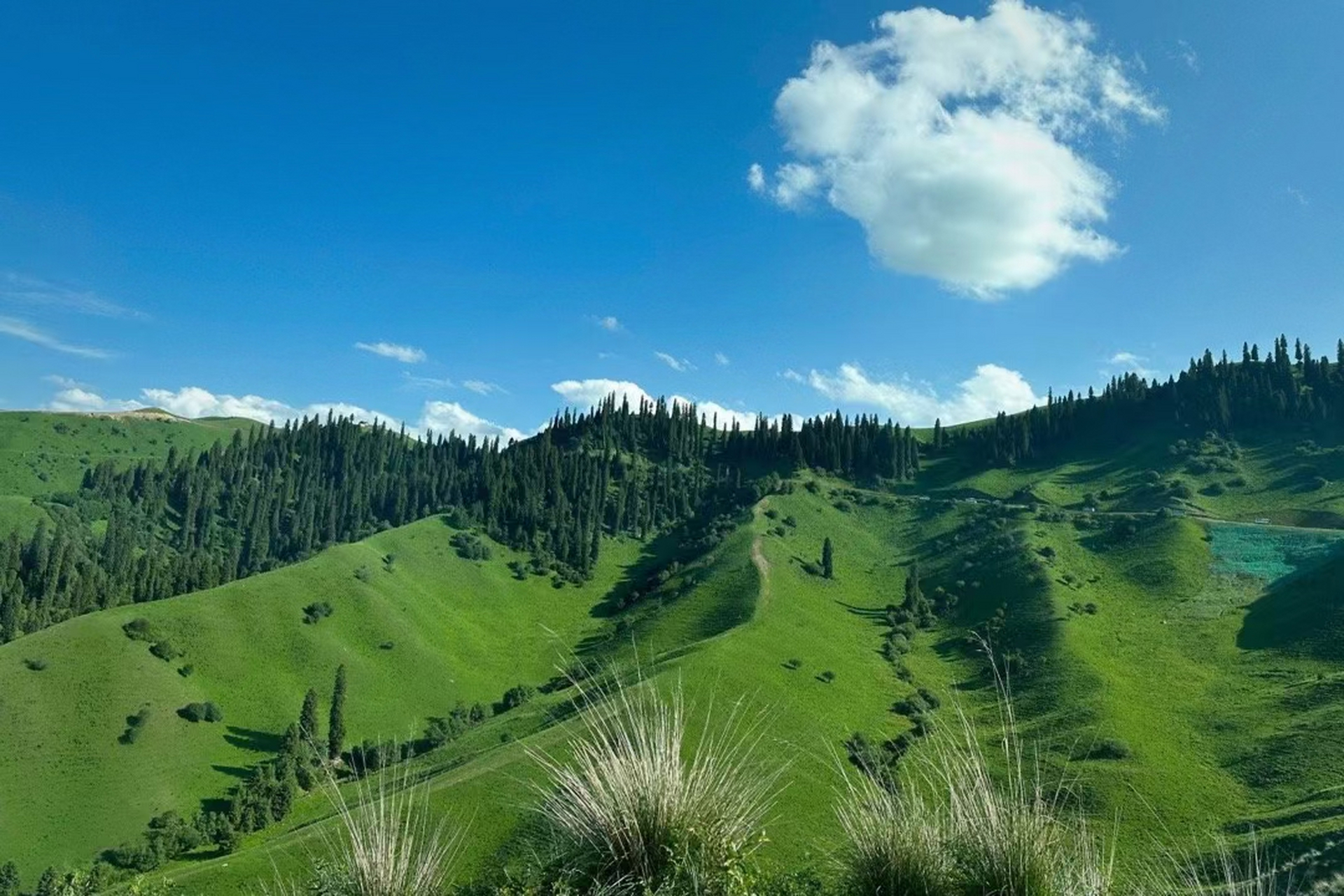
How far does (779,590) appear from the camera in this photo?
113 metres

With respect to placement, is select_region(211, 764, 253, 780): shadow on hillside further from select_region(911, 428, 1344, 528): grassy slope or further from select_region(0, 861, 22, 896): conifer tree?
select_region(911, 428, 1344, 528): grassy slope

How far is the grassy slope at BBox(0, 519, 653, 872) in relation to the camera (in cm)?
6931

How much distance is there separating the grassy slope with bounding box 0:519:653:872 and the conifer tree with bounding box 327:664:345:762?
3492 millimetres

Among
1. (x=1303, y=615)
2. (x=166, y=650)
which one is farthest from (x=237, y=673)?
(x=1303, y=615)

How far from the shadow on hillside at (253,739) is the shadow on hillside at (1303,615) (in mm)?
100823

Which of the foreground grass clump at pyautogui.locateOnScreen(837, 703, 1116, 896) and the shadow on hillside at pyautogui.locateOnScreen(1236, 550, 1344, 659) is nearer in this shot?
the foreground grass clump at pyautogui.locateOnScreen(837, 703, 1116, 896)

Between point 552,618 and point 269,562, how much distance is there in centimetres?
7522

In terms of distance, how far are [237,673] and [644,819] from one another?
325ft

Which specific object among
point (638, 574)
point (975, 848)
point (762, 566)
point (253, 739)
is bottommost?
point (253, 739)

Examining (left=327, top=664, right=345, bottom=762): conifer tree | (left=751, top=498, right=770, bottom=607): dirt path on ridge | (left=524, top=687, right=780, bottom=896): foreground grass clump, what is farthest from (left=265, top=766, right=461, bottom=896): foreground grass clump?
(left=751, top=498, right=770, bottom=607): dirt path on ridge

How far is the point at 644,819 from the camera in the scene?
8453mm

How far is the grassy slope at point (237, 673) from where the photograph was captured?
227ft

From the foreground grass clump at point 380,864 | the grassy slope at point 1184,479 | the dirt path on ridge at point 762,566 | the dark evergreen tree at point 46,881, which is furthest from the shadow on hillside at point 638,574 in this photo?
the foreground grass clump at point 380,864

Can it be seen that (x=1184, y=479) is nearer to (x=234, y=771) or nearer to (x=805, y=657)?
(x=805, y=657)
